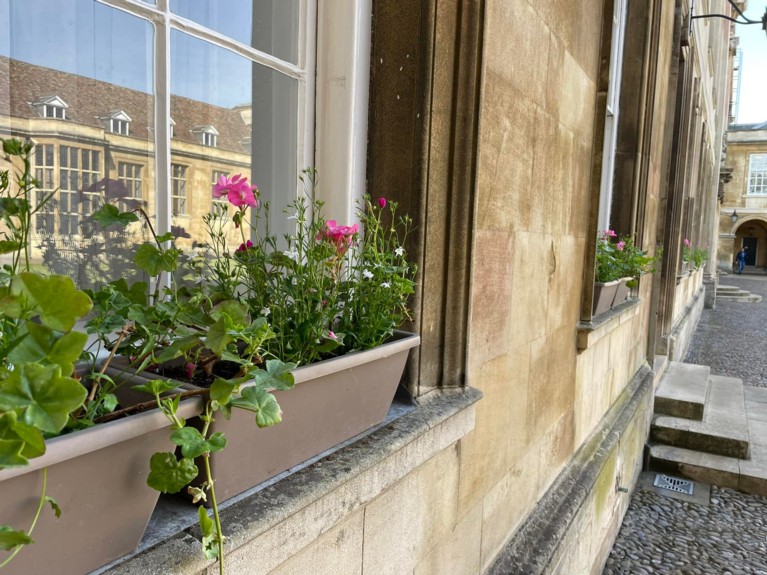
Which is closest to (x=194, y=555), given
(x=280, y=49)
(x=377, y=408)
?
(x=377, y=408)

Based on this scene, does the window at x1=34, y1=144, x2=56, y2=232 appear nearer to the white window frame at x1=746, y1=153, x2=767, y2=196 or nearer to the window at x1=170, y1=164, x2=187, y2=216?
Answer: the window at x1=170, y1=164, x2=187, y2=216

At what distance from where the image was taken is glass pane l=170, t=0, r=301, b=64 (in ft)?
4.17

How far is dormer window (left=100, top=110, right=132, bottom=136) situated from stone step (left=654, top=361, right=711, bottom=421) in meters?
6.04

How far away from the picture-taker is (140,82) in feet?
3.73

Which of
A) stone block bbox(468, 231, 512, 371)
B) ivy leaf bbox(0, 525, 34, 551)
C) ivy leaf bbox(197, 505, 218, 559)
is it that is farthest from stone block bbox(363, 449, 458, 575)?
ivy leaf bbox(0, 525, 34, 551)

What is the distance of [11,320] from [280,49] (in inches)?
38.6

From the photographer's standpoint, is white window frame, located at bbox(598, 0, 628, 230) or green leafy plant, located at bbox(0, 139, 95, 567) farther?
white window frame, located at bbox(598, 0, 628, 230)

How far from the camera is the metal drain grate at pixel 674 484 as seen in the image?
5009mm

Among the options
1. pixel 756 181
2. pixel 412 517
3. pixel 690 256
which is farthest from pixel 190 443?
pixel 756 181

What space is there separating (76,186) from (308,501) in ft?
2.27

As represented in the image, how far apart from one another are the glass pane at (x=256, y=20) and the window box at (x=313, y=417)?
76cm

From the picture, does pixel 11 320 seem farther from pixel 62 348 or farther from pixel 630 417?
pixel 630 417

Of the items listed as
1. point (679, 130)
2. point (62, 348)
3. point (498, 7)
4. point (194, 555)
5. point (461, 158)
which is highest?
point (679, 130)

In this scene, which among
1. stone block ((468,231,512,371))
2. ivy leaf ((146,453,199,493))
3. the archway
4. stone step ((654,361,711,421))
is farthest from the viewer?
the archway
